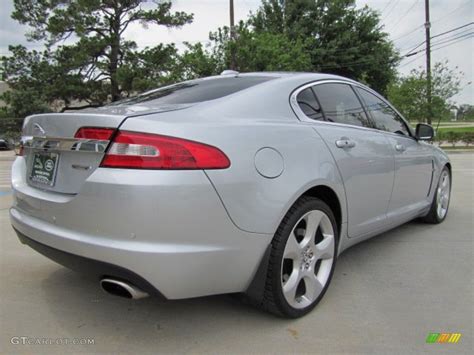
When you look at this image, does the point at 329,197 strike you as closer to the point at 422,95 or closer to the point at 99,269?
the point at 99,269

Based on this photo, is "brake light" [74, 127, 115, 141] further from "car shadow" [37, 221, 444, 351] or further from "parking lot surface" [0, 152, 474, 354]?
"parking lot surface" [0, 152, 474, 354]

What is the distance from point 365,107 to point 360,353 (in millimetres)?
2063

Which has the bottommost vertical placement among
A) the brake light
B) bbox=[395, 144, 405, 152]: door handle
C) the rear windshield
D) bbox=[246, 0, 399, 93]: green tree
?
bbox=[395, 144, 405, 152]: door handle

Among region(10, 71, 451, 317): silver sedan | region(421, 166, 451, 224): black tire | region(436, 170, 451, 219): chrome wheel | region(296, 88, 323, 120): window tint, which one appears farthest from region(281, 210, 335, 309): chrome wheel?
region(436, 170, 451, 219): chrome wheel

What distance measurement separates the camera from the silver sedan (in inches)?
77.9

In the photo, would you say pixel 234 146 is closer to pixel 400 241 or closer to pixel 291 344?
pixel 291 344

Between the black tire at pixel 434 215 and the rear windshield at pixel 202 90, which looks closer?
the rear windshield at pixel 202 90

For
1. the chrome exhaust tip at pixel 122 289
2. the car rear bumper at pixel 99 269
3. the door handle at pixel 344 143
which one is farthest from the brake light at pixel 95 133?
the door handle at pixel 344 143

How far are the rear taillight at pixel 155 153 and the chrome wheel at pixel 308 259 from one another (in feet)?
2.48

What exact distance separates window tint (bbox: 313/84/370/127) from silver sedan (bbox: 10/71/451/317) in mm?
25

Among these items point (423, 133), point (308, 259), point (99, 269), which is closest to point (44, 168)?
point (99, 269)

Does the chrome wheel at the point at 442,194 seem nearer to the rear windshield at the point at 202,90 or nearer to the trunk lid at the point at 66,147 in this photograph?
the rear windshield at the point at 202,90

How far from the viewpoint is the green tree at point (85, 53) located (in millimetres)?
26188

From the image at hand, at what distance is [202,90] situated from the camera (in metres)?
2.89
